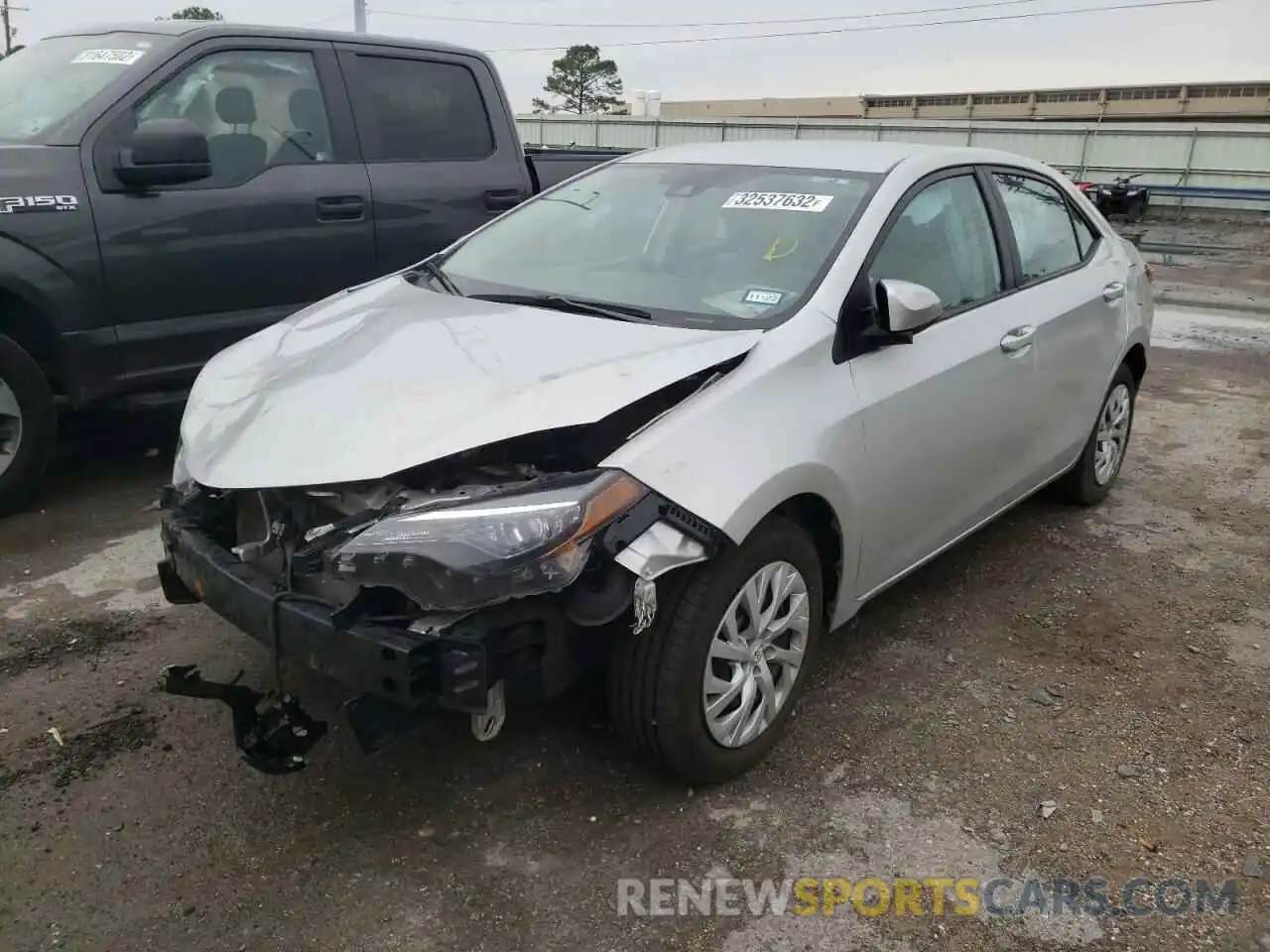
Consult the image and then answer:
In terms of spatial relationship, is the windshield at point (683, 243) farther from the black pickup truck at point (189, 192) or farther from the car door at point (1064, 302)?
the black pickup truck at point (189, 192)

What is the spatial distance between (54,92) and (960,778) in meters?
4.69

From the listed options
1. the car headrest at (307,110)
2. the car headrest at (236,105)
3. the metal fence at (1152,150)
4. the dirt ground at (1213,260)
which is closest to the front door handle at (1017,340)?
the car headrest at (307,110)

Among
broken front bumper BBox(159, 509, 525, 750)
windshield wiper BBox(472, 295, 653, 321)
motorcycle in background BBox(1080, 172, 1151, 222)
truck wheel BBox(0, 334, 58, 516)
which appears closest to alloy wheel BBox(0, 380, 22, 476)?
truck wheel BBox(0, 334, 58, 516)

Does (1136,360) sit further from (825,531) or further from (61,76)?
(61,76)

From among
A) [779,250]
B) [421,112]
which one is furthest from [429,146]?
[779,250]

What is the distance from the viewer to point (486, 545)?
2281 millimetres

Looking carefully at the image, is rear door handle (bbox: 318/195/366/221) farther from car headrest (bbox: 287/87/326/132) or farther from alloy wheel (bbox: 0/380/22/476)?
alloy wheel (bbox: 0/380/22/476)

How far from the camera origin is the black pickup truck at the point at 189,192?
4430 mm

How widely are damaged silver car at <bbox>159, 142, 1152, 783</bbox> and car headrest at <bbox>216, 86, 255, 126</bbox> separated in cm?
170

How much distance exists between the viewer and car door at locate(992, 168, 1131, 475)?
415 centimetres

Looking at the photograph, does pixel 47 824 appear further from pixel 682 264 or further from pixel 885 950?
pixel 682 264

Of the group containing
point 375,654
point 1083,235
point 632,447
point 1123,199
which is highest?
point 1083,235

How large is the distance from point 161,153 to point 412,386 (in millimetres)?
2456

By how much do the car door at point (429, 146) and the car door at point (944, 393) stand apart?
289 cm
